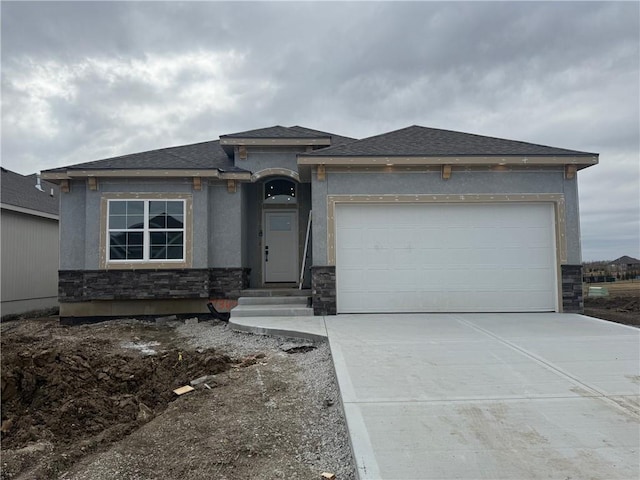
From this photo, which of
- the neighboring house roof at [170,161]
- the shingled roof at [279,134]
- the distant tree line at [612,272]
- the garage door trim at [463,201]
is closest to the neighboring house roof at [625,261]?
the distant tree line at [612,272]

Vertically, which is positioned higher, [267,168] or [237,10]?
[237,10]

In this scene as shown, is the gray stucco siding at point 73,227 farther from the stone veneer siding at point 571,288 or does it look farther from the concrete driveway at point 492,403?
the stone veneer siding at point 571,288

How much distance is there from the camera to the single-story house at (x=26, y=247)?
1108 centimetres

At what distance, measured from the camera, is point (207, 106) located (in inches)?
695

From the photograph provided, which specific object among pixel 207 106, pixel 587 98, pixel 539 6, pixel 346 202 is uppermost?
Result: pixel 207 106

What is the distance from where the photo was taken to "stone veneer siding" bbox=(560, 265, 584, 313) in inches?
305

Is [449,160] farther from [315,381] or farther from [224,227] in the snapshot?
[315,381]

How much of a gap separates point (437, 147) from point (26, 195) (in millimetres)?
13199

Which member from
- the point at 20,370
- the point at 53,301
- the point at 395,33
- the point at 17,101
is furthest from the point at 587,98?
the point at 53,301

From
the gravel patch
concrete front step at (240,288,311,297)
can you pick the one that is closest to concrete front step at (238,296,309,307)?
concrete front step at (240,288,311,297)

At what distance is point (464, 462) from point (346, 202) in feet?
19.5

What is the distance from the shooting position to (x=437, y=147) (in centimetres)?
819

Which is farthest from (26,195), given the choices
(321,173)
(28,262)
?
(321,173)

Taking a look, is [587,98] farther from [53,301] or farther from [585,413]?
[53,301]
